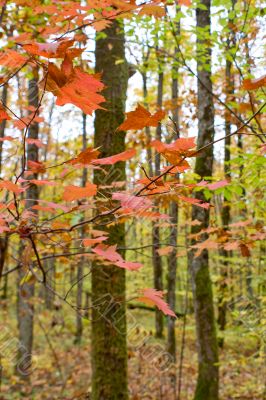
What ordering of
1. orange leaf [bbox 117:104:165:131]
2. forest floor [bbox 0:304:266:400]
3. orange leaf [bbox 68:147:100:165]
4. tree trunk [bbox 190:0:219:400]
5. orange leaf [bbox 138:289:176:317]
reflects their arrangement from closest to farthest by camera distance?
1. orange leaf [bbox 117:104:165:131]
2. orange leaf [bbox 68:147:100:165]
3. orange leaf [bbox 138:289:176:317]
4. tree trunk [bbox 190:0:219:400]
5. forest floor [bbox 0:304:266:400]

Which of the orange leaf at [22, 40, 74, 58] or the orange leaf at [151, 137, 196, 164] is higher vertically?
the orange leaf at [22, 40, 74, 58]

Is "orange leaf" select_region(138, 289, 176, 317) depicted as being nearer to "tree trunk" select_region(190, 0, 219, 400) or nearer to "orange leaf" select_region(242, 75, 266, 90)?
"orange leaf" select_region(242, 75, 266, 90)

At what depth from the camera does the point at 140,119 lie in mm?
1195

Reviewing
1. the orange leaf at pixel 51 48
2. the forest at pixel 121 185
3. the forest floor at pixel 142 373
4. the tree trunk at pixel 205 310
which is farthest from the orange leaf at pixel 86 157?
the forest floor at pixel 142 373

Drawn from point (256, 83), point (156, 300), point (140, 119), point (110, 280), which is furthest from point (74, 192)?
point (110, 280)

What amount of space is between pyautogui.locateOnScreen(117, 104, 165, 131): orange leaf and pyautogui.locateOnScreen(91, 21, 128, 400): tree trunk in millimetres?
2160

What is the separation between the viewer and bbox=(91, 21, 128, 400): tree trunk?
347 cm

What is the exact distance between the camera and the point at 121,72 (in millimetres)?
3945

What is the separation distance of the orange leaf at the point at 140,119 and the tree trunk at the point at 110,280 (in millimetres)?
2160

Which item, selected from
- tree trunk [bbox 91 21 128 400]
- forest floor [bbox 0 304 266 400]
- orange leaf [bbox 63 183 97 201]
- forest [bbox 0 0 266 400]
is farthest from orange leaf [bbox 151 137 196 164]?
forest floor [bbox 0 304 266 400]

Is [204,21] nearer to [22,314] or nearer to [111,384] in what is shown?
[111,384]

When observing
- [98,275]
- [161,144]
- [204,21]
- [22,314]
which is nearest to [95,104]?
[161,144]

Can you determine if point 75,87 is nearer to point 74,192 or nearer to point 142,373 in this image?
point 74,192

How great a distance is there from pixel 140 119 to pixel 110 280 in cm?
265
